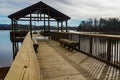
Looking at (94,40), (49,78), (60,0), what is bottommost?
(49,78)

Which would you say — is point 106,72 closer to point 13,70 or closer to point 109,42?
point 109,42

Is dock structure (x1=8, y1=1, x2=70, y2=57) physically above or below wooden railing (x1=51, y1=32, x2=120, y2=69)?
above

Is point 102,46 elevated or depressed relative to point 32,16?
depressed

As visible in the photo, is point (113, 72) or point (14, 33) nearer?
point (113, 72)

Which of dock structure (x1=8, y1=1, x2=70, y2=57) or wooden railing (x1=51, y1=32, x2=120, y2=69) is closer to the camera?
wooden railing (x1=51, y1=32, x2=120, y2=69)

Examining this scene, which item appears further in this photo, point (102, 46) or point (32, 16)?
point (32, 16)

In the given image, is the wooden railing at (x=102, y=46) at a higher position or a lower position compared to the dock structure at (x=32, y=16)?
lower

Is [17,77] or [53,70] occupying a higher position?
[17,77]

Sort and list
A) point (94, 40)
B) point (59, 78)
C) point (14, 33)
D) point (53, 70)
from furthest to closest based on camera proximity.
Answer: point (14, 33)
point (94, 40)
point (53, 70)
point (59, 78)

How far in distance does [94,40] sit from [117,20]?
92.9 m

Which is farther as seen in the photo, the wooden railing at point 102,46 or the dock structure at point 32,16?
the dock structure at point 32,16

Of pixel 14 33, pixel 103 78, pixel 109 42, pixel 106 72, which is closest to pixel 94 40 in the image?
pixel 109 42

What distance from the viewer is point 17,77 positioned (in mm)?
1491

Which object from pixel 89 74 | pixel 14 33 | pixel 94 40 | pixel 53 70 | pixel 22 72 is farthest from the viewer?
pixel 14 33
